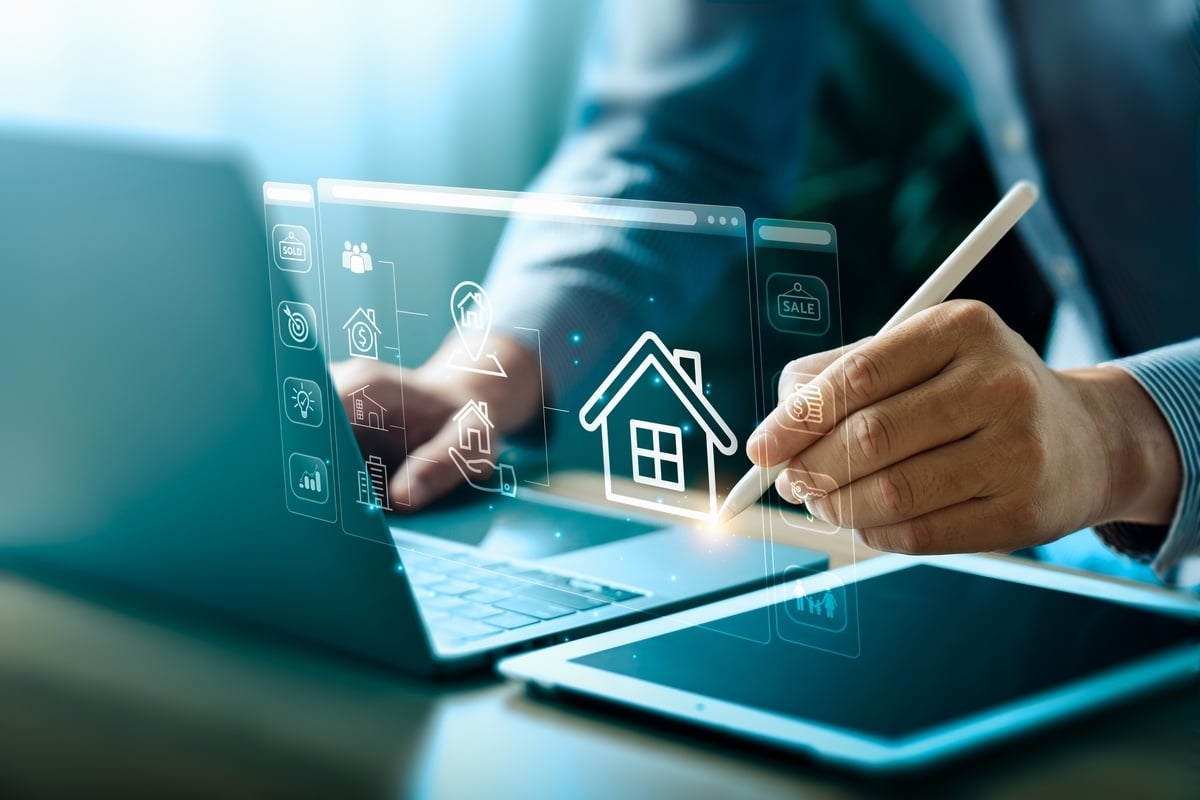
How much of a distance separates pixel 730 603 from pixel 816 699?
0.07 m

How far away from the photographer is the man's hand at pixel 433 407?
0.67 metres

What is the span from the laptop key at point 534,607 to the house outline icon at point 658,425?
0.32ft

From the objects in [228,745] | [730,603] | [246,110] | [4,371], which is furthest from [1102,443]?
[246,110]

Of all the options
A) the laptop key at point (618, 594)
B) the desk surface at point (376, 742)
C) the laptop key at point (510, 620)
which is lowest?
the desk surface at point (376, 742)

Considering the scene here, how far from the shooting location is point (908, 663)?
24.1 inches

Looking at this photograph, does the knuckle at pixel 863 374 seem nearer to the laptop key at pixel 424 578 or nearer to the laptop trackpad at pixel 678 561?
the laptop trackpad at pixel 678 561

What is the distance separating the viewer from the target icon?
76 cm

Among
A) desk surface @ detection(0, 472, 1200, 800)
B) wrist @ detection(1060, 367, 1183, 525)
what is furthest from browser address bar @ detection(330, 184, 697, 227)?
wrist @ detection(1060, 367, 1183, 525)

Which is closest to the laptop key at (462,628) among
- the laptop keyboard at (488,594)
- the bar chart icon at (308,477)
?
the laptop keyboard at (488,594)

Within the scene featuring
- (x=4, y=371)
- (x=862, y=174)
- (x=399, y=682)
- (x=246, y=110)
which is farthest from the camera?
(x=862, y=174)

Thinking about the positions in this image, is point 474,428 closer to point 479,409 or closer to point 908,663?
point 479,409

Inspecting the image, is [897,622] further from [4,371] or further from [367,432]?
[4,371]

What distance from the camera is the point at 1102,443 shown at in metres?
0.70

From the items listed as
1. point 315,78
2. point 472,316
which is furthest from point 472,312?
point 315,78
